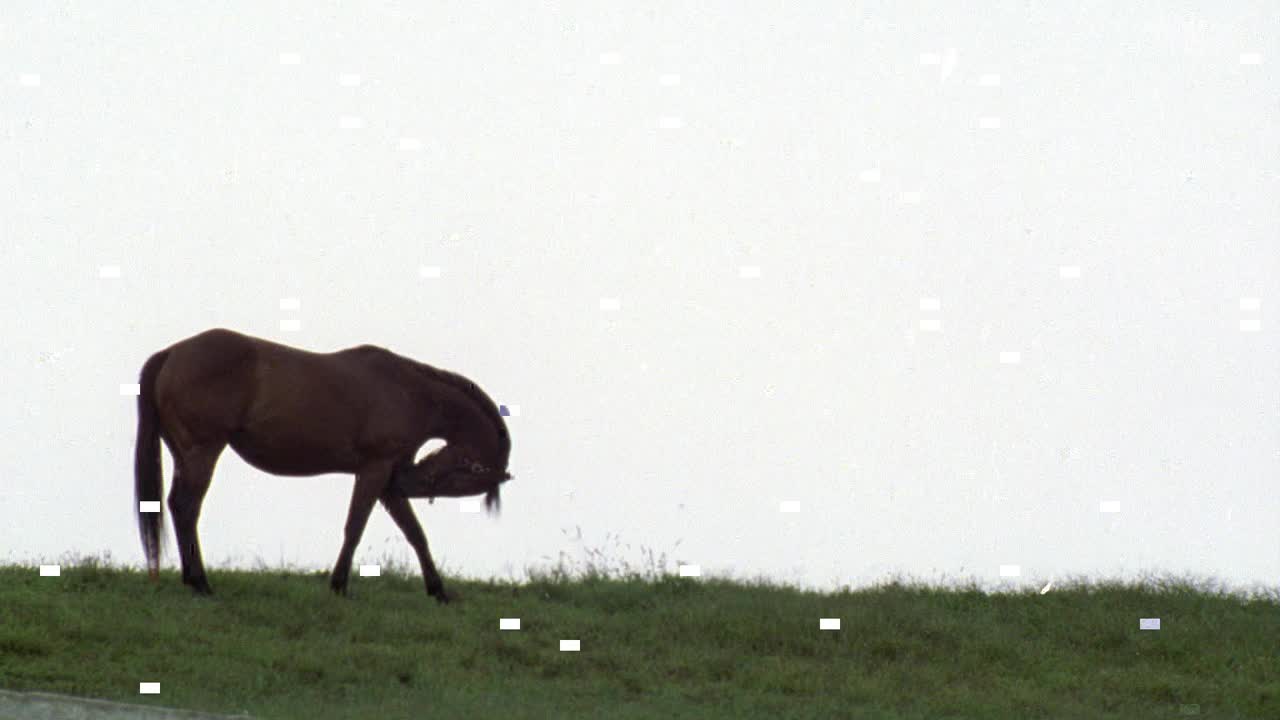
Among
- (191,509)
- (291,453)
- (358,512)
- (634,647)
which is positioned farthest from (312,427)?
(634,647)

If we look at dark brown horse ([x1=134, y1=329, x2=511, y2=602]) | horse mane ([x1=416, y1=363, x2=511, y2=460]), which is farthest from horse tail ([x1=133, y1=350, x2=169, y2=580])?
horse mane ([x1=416, y1=363, x2=511, y2=460])

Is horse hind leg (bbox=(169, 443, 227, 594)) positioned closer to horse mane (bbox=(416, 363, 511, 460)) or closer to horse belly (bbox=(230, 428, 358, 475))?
horse belly (bbox=(230, 428, 358, 475))

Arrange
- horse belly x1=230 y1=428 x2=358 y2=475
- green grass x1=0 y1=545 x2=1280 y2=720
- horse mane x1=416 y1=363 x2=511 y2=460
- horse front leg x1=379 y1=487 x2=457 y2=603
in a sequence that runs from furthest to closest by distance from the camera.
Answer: horse mane x1=416 y1=363 x2=511 y2=460 < horse front leg x1=379 y1=487 x2=457 y2=603 < horse belly x1=230 y1=428 x2=358 y2=475 < green grass x1=0 y1=545 x2=1280 y2=720

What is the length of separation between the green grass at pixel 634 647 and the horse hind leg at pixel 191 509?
0.64 feet

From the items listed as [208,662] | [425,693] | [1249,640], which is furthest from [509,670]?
[1249,640]

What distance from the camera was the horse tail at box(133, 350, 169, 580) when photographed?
44.8 feet

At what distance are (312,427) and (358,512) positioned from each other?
817mm

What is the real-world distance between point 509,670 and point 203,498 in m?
3.32

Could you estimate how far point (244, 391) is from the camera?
13.6 m

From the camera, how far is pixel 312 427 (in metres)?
13.8

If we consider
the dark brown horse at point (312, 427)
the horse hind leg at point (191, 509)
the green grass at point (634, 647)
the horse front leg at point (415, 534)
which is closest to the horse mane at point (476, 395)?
the dark brown horse at point (312, 427)

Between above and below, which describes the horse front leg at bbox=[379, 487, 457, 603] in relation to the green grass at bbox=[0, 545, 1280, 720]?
above

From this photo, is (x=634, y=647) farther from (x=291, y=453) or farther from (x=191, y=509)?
(x=191, y=509)

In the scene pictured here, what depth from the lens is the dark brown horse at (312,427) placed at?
13.5m
